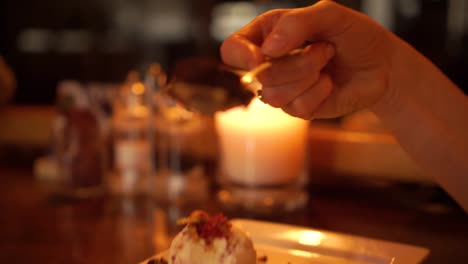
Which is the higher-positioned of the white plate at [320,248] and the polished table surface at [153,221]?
the white plate at [320,248]

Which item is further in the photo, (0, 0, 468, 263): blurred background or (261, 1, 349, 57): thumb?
(0, 0, 468, 263): blurred background

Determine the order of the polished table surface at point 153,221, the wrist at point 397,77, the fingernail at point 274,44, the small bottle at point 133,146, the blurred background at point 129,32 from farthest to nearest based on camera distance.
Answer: the blurred background at point 129,32, the small bottle at point 133,146, the polished table surface at point 153,221, the wrist at point 397,77, the fingernail at point 274,44

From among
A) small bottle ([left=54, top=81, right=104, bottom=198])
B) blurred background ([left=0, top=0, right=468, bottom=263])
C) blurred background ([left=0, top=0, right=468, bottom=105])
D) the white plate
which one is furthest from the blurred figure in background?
blurred background ([left=0, top=0, right=468, bottom=105])

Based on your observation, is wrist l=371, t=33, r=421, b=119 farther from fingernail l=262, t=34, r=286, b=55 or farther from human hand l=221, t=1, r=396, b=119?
fingernail l=262, t=34, r=286, b=55

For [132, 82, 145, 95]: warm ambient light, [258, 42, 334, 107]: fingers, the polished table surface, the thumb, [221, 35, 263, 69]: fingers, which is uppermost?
the thumb

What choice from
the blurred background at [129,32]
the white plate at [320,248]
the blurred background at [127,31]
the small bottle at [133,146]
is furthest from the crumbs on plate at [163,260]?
the blurred background at [127,31]

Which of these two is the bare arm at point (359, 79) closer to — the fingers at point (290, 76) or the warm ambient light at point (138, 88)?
the fingers at point (290, 76)

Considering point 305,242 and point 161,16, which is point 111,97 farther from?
point 161,16

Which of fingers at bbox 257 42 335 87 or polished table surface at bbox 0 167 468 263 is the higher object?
fingers at bbox 257 42 335 87
